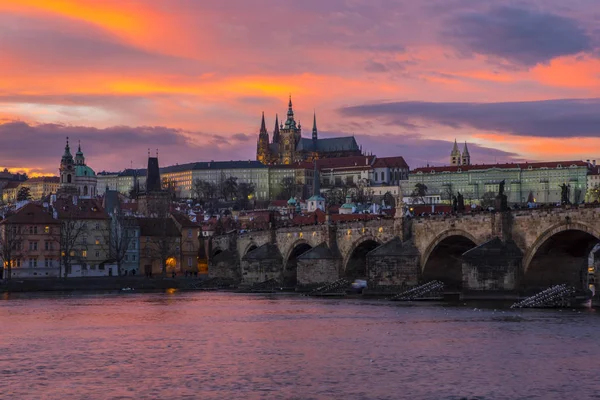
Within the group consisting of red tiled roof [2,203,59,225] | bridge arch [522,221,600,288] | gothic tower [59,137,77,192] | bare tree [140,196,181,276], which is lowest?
bridge arch [522,221,600,288]

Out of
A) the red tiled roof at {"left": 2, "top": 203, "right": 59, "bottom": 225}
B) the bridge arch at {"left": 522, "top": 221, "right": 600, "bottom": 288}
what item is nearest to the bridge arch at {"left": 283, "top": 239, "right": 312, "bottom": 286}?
the red tiled roof at {"left": 2, "top": 203, "right": 59, "bottom": 225}

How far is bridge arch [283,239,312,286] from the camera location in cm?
8894

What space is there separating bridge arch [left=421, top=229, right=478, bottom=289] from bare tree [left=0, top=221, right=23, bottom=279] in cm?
4215

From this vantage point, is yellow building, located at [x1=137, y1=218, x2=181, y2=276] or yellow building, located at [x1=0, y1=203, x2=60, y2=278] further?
yellow building, located at [x1=137, y1=218, x2=181, y2=276]

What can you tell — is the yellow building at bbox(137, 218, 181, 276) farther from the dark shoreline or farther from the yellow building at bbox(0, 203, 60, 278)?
the dark shoreline

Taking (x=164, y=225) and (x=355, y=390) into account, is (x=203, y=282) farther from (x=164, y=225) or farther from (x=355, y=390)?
(x=355, y=390)

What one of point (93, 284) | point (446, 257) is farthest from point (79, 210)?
point (446, 257)

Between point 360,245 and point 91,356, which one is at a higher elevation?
point 360,245

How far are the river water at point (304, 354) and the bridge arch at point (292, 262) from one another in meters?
28.5

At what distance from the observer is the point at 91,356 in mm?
38719

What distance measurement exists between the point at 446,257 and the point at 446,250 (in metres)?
1.07

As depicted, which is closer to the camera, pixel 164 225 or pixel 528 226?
pixel 528 226

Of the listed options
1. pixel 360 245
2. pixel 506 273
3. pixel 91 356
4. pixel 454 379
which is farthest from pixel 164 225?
pixel 454 379

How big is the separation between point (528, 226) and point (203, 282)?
45143mm
